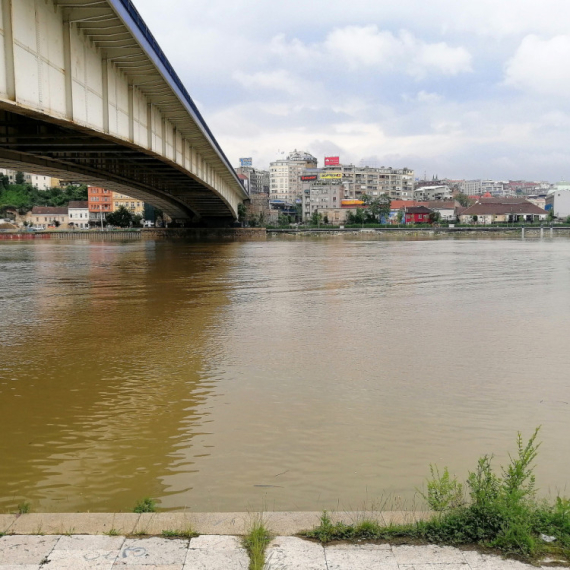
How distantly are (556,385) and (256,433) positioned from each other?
16.4ft

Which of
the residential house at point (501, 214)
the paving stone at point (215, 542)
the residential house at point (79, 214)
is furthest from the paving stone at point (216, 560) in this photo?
the residential house at point (79, 214)

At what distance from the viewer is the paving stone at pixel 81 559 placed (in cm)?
360

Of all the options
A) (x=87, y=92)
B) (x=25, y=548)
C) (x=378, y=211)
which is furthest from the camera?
(x=378, y=211)

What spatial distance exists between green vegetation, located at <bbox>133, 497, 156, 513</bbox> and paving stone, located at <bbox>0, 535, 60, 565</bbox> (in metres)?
0.92

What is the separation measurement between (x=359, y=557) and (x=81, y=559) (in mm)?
1796

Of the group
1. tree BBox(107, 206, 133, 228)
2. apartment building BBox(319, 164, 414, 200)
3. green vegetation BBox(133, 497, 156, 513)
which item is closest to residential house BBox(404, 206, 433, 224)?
apartment building BBox(319, 164, 414, 200)

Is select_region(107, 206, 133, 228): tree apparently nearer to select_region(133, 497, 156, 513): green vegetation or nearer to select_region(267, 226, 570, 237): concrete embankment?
select_region(267, 226, 570, 237): concrete embankment

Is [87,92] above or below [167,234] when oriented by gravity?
above

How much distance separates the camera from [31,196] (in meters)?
167

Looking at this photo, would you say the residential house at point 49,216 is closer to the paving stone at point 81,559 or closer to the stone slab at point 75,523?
the stone slab at point 75,523

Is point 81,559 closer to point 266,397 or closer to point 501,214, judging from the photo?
point 266,397

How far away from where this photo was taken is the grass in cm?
362

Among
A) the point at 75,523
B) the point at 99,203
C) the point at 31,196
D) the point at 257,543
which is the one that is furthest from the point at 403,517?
the point at 31,196

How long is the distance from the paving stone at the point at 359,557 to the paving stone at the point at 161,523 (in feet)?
3.46
